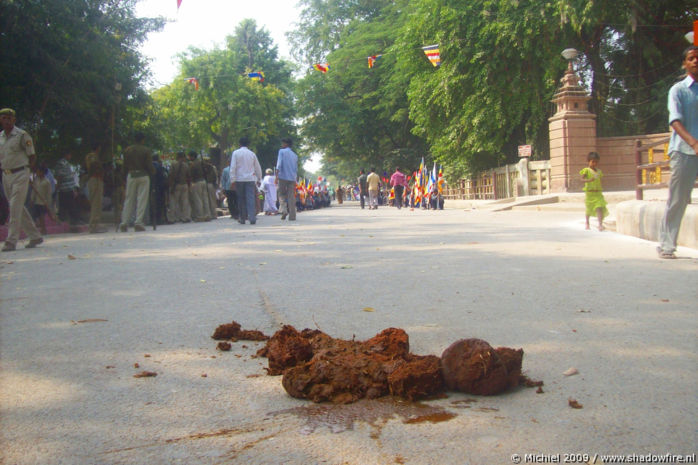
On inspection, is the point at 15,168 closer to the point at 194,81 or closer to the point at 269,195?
the point at 269,195

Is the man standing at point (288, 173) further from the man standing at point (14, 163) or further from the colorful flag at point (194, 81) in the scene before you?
the colorful flag at point (194, 81)

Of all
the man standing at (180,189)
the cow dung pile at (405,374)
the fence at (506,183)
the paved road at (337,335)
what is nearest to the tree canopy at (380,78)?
the fence at (506,183)

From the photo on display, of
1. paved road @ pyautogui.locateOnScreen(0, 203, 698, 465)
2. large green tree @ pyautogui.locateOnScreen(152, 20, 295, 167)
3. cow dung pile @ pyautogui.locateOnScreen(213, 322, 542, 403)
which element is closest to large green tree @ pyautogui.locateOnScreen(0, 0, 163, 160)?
paved road @ pyautogui.locateOnScreen(0, 203, 698, 465)

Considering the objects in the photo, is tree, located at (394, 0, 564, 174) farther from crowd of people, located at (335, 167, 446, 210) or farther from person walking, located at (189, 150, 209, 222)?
person walking, located at (189, 150, 209, 222)

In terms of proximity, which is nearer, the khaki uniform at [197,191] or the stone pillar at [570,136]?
the khaki uniform at [197,191]

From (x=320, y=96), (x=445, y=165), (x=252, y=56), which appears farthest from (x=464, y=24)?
(x=252, y=56)

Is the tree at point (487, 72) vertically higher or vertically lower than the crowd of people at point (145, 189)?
higher

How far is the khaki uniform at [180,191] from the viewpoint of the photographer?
16969 mm

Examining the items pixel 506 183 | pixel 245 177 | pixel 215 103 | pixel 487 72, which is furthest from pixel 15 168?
pixel 215 103

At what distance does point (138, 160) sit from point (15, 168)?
4034mm

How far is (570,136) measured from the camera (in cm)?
2291

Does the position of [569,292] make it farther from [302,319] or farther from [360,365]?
[360,365]

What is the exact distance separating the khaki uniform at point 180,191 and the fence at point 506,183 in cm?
1363

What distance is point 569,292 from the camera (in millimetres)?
5176
